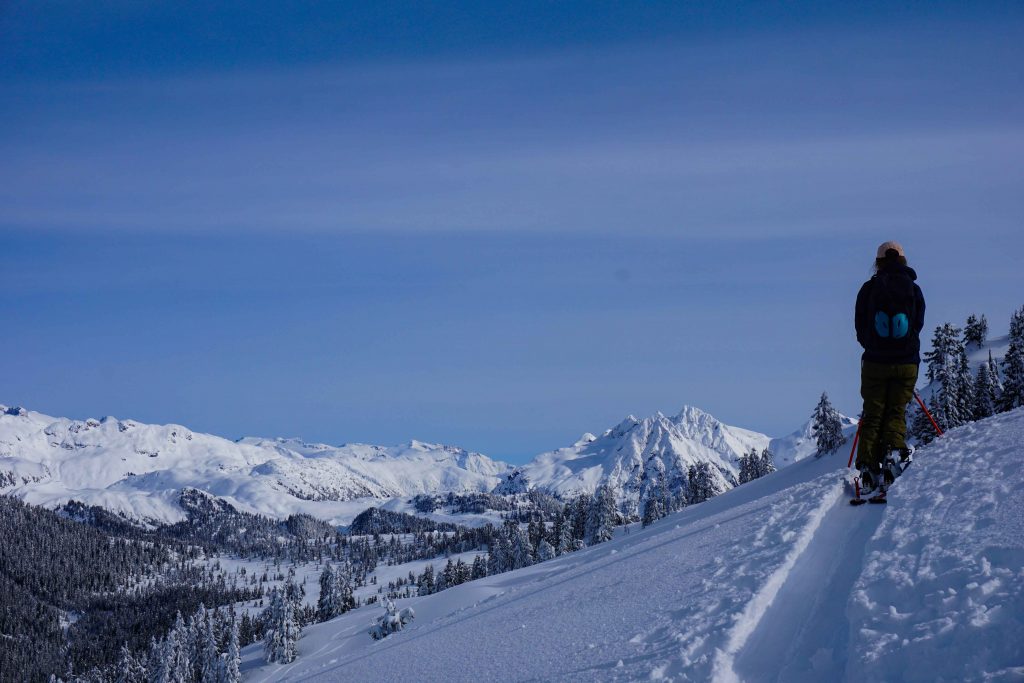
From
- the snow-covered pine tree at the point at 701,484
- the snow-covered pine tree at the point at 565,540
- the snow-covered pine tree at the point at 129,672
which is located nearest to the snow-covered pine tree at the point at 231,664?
the snow-covered pine tree at the point at 129,672

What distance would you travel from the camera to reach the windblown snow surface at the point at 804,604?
27.0 ft

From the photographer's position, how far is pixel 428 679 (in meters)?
12.6

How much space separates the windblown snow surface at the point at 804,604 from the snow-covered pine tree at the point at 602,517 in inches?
3050

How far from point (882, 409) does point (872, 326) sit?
1895 millimetres

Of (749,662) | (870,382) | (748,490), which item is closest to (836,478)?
(870,382)

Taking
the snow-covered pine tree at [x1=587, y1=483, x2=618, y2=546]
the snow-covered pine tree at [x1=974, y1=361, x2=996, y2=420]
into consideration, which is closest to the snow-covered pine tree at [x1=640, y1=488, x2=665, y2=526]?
the snow-covered pine tree at [x1=587, y1=483, x2=618, y2=546]

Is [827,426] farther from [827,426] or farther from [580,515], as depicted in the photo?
[580,515]

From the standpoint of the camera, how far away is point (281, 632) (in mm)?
83125

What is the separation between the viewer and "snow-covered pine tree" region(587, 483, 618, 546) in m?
93.1

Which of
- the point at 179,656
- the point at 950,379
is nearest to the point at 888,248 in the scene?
the point at 950,379

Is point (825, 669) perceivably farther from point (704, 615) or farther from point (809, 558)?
point (809, 558)

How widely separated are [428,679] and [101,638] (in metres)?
223

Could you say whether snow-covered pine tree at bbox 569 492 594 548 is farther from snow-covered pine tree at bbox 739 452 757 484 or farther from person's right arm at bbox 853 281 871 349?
person's right arm at bbox 853 281 871 349

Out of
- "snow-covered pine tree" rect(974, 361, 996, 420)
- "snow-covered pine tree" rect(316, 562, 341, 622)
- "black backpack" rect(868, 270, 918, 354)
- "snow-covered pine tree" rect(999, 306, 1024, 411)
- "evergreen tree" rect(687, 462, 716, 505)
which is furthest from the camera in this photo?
"snow-covered pine tree" rect(316, 562, 341, 622)
